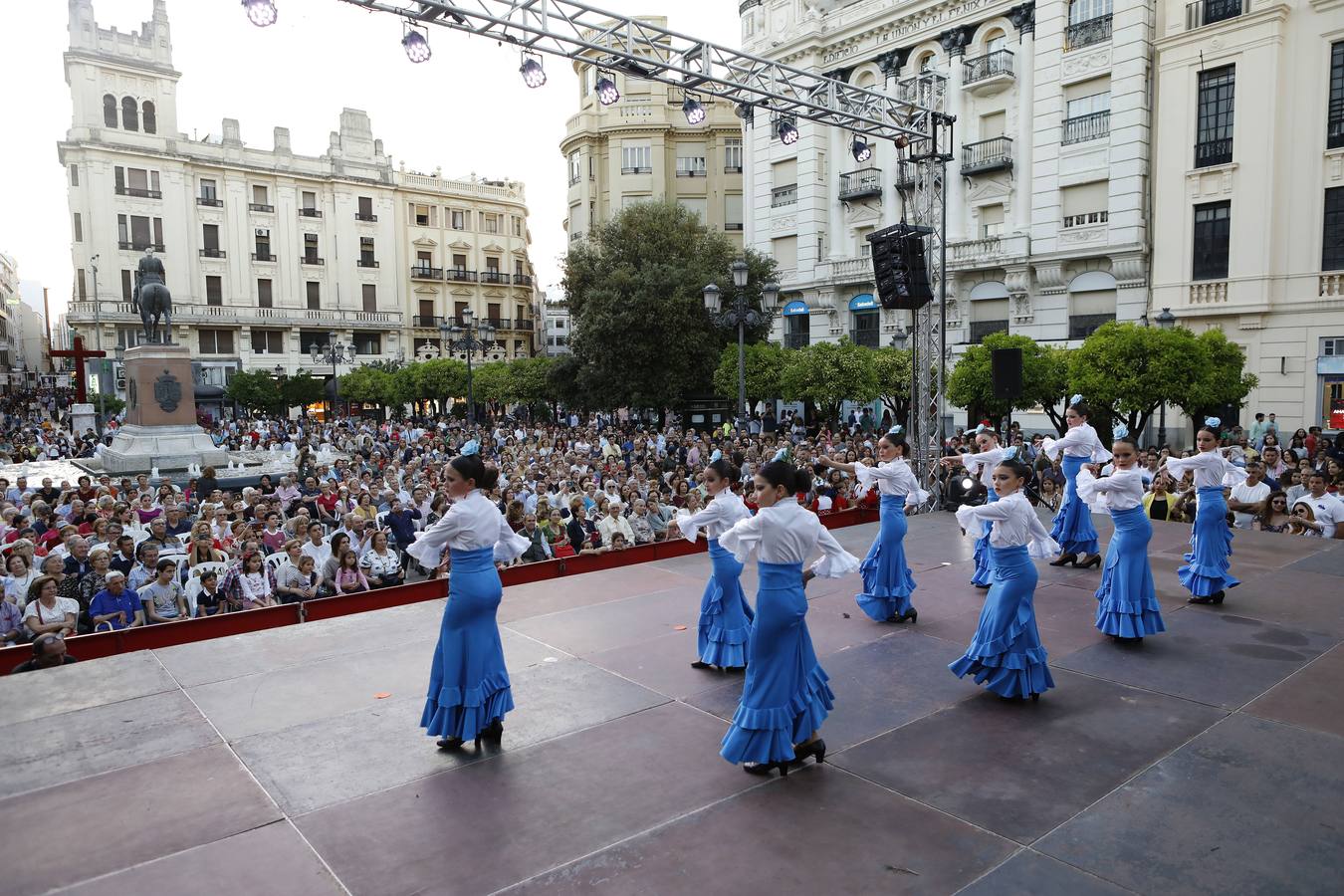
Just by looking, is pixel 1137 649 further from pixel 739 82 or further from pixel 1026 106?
pixel 1026 106

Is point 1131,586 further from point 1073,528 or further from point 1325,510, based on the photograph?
point 1325,510

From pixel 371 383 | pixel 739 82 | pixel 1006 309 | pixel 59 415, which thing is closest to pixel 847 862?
pixel 739 82

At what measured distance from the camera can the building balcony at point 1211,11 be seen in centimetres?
2311

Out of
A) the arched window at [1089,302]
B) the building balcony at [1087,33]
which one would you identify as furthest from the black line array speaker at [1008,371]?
the building balcony at [1087,33]

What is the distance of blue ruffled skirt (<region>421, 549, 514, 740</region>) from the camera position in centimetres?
526

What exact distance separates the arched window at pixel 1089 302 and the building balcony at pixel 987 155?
4.56m

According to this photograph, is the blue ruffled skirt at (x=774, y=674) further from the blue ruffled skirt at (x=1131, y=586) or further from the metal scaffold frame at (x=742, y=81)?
the metal scaffold frame at (x=742, y=81)

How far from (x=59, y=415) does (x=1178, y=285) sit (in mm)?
52193

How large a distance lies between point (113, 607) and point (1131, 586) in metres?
8.97

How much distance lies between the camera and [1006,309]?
2892cm

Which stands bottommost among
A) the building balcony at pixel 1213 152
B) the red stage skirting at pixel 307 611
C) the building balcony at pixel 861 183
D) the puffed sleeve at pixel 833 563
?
the red stage skirting at pixel 307 611

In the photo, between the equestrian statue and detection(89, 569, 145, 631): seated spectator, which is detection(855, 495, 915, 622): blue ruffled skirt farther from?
the equestrian statue

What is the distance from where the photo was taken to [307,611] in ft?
28.1

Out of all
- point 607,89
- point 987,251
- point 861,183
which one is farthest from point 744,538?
point 861,183
